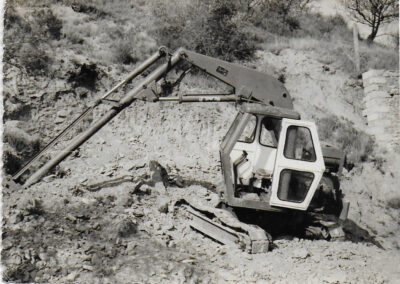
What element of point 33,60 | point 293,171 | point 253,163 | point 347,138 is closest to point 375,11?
point 347,138

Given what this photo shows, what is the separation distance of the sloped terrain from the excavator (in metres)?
0.34

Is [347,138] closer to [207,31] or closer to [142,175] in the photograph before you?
[207,31]

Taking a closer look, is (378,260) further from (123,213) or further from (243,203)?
(123,213)

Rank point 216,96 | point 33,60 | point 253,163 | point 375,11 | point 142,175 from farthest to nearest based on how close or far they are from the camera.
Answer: point 375,11 → point 33,60 → point 142,175 → point 253,163 → point 216,96

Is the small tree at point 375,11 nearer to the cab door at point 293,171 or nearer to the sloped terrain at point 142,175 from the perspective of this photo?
the sloped terrain at point 142,175

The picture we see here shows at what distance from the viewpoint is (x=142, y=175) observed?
8.14 metres

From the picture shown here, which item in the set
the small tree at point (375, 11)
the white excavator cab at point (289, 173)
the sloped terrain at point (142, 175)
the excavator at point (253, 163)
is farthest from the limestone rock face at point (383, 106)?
the white excavator cab at point (289, 173)

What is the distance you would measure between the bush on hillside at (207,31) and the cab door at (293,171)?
24.4ft

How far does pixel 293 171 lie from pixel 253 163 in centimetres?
116

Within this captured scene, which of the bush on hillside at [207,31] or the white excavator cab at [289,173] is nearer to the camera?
the white excavator cab at [289,173]

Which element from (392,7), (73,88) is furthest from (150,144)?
(392,7)

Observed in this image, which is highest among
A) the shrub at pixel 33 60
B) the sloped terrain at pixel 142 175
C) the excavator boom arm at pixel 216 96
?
the excavator boom arm at pixel 216 96

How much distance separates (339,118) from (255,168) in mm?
7137

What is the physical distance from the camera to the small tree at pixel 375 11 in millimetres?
19828
